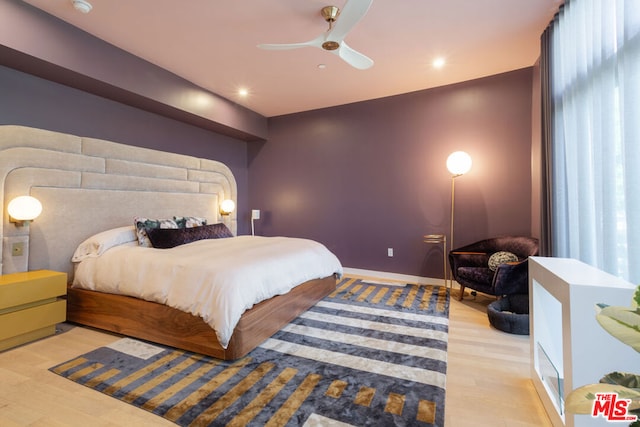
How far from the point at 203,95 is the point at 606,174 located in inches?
167

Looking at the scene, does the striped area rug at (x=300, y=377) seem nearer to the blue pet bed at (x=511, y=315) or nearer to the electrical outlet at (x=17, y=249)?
the blue pet bed at (x=511, y=315)

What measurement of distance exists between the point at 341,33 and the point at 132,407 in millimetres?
2723

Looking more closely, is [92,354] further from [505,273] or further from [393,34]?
[393,34]

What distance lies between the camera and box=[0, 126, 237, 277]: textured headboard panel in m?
2.56

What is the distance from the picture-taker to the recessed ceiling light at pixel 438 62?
328cm

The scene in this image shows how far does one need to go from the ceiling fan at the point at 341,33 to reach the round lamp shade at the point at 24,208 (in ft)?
7.83

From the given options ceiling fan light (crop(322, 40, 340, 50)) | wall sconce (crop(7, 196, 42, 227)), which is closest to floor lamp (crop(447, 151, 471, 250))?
ceiling fan light (crop(322, 40, 340, 50))

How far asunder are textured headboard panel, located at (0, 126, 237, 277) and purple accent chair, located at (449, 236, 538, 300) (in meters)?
3.69

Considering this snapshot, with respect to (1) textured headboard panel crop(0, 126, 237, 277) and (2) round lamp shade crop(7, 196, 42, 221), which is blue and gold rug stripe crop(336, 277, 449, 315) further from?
(2) round lamp shade crop(7, 196, 42, 221)

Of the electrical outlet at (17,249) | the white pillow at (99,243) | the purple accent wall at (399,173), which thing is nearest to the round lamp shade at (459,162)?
the purple accent wall at (399,173)

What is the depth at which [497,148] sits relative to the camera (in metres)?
3.71

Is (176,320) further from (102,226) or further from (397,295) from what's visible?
(397,295)

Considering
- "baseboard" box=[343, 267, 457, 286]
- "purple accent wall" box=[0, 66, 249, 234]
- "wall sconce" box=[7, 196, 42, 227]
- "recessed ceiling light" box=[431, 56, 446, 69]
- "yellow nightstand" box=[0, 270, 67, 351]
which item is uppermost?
"recessed ceiling light" box=[431, 56, 446, 69]

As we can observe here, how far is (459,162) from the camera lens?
3.60 m
